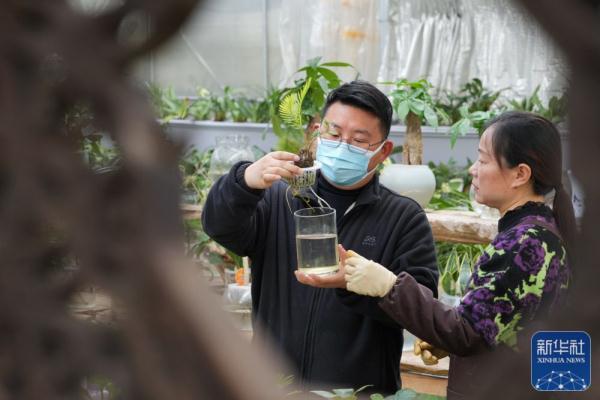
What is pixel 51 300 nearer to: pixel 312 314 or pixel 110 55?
pixel 110 55

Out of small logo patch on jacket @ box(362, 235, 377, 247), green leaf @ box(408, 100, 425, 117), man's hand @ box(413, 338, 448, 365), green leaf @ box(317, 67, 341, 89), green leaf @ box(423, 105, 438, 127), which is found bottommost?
man's hand @ box(413, 338, 448, 365)

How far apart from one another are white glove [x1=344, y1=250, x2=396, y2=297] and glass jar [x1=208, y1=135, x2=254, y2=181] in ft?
12.1

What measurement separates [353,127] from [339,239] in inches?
14.8

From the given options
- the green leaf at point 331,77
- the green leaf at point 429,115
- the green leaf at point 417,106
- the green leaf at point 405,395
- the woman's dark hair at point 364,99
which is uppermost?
the green leaf at point 331,77

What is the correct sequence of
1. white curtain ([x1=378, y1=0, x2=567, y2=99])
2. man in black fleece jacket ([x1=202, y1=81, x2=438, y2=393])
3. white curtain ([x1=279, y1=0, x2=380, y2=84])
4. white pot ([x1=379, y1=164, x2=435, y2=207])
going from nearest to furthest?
man in black fleece jacket ([x1=202, y1=81, x2=438, y2=393]) → white pot ([x1=379, y1=164, x2=435, y2=207]) → white curtain ([x1=279, y1=0, x2=380, y2=84]) → white curtain ([x1=378, y1=0, x2=567, y2=99])

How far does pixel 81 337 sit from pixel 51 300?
29 millimetres

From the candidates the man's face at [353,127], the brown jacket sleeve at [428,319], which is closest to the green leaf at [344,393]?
the brown jacket sleeve at [428,319]

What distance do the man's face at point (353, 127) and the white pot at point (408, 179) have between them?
4.46 ft

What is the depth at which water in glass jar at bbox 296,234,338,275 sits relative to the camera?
7.68 feet

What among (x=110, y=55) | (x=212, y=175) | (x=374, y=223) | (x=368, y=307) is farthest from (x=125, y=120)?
(x=212, y=175)

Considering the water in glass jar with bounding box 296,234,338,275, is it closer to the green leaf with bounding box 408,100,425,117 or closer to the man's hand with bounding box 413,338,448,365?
the man's hand with bounding box 413,338,448,365

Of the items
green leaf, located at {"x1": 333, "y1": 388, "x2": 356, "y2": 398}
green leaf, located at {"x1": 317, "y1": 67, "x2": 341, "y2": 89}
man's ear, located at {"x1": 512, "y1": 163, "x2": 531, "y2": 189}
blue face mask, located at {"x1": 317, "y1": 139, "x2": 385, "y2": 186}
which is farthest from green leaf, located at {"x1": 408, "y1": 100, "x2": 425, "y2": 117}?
green leaf, located at {"x1": 333, "y1": 388, "x2": 356, "y2": 398}

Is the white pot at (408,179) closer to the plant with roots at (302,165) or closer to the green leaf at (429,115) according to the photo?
the green leaf at (429,115)

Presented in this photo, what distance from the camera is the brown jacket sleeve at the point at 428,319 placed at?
224 cm
